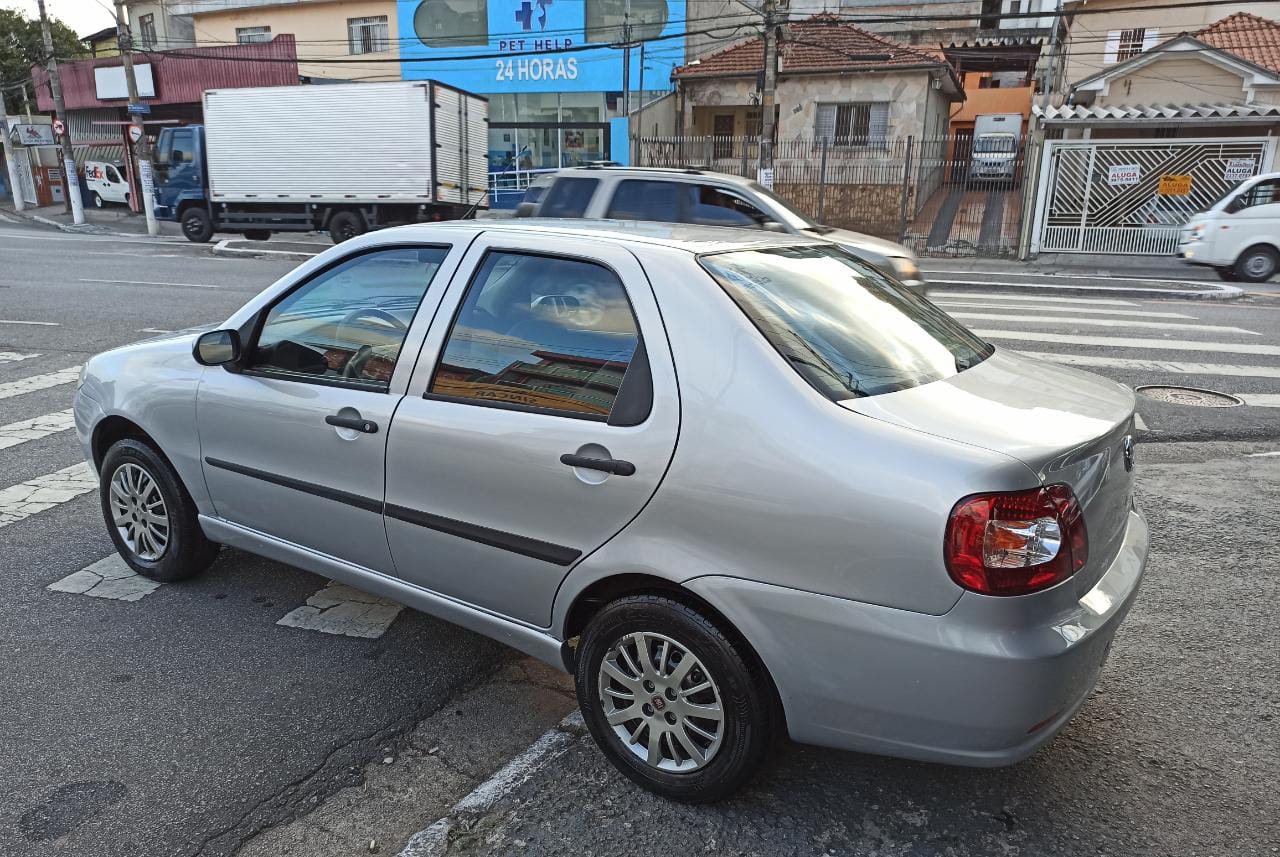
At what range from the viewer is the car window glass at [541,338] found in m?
2.76

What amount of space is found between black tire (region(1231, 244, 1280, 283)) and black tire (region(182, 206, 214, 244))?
2242 centimetres

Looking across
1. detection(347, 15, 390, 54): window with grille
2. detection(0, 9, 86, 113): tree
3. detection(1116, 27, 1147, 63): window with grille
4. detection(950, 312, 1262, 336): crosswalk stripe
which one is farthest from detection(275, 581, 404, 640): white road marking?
detection(0, 9, 86, 113): tree

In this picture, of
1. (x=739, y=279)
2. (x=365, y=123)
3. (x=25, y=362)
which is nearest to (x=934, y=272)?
(x=365, y=123)

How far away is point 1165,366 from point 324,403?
26.6ft

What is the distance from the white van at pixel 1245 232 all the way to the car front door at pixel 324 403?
646 inches

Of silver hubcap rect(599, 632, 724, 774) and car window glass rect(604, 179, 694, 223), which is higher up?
car window glass rect(604, 179, 694, 223)

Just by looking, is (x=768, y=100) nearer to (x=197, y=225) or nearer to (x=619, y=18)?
(x=619, y=18)

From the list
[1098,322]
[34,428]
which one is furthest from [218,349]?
[1098,322]

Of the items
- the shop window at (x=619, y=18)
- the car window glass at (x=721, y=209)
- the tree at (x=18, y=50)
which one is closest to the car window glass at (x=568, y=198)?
the car window glass at (x=721, y=209)

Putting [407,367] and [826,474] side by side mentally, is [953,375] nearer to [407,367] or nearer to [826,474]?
[826,474]

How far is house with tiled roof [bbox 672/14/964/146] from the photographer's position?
2469cm

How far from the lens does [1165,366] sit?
340 inches

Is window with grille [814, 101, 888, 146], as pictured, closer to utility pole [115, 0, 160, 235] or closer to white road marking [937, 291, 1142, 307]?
white road marking [937, 291, 1142, 307]

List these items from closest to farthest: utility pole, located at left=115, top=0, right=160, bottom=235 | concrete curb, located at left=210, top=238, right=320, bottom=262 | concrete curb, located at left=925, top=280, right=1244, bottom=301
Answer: concrete curb, located at left=925, top=280, right=1244, bottom=301 < concrete curb, located at left=210, top=238, right=320, bottom=262 < utility pole, located at left=115, top=0, right=160, bottom=235
